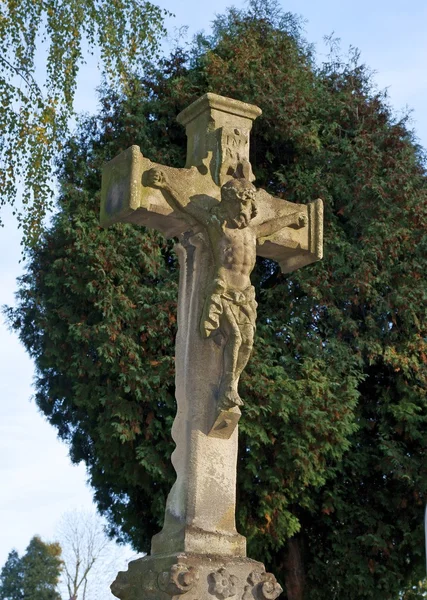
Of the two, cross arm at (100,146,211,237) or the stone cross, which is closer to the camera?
the stone cross

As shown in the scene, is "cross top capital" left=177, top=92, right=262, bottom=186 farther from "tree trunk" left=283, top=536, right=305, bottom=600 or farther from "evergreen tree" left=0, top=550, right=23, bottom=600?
"evergreen tree" left=0, top=550, right=23, bottom=600

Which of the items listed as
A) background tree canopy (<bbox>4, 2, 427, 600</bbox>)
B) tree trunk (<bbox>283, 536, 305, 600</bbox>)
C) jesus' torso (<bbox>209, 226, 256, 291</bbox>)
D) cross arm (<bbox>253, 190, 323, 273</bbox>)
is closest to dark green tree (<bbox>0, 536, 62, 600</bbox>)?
background tree canopy (<bbox>4, 2, 427, 600</bbox>)

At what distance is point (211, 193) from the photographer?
619 cm

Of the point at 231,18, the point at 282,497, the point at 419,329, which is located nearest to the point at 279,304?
the point at 419,329

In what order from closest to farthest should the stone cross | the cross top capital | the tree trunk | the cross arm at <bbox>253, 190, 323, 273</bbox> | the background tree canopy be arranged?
the stone cross
the cross top capital
the cross arm at <bbox>253, 190, 323, 273</bbox>
the background tree canopy
the tree trunk

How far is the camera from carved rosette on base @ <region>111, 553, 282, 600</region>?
5.05 metres

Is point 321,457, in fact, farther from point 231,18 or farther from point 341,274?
point 231,18

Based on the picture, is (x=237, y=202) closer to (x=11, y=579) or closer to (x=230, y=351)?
(x=230, y=351)

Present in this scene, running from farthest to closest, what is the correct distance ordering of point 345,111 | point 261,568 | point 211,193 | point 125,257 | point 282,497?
1. point 345,111
2. point 125,257
3. point 282,497
4. point 211,193
5. point 261,568

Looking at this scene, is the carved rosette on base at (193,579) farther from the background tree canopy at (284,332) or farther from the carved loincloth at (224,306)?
the background tree canopy at (284,332)

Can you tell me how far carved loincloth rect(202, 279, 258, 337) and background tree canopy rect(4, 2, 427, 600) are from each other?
6.63 meters

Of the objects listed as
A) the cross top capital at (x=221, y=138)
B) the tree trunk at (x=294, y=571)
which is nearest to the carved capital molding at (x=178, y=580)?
the cross top capital at (x=221, y=138)

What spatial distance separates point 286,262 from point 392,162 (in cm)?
849

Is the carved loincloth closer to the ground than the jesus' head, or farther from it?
closer to the ground
